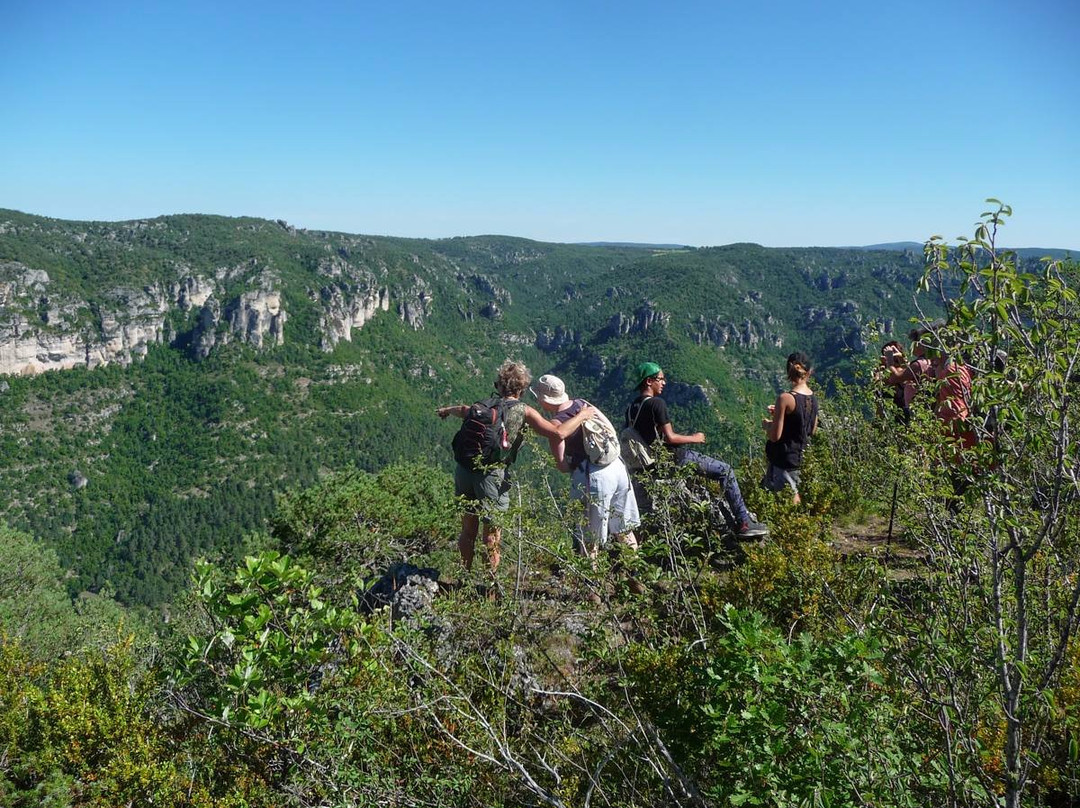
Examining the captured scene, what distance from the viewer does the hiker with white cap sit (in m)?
4.23

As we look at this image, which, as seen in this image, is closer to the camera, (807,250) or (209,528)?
(209,528)

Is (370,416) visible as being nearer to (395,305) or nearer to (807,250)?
(395,305)

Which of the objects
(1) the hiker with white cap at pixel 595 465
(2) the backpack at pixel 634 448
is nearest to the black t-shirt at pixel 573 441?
(1) the hiker with white cap at pixel 595 465

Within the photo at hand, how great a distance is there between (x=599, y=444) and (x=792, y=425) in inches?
75.0

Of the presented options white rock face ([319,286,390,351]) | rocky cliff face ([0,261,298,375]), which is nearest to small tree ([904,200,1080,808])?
rocky cliff face ([0,261,298,375])

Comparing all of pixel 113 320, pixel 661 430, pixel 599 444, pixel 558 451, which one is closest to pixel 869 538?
pixel 661 430

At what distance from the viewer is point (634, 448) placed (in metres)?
4.68

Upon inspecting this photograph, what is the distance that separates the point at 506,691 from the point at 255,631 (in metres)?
1.26

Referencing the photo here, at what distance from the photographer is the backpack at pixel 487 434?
4.40 metres

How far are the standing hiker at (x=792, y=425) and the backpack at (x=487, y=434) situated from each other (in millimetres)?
2246

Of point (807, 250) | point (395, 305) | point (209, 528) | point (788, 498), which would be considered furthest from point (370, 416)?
point (807, 250)

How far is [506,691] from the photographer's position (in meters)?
2.87

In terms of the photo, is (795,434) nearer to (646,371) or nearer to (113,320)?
(646,371)

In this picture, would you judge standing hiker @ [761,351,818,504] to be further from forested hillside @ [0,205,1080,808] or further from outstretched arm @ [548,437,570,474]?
outstretched arm @ [548,437,570,474]
